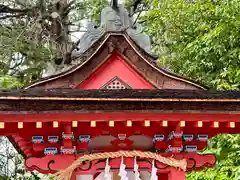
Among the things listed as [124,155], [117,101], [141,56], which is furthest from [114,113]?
[141,56]

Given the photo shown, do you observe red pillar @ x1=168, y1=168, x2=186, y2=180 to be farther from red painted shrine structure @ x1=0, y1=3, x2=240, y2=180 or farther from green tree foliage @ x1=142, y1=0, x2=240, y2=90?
green tree foliage @ x1=142, y1=0, x2=240, y2=90

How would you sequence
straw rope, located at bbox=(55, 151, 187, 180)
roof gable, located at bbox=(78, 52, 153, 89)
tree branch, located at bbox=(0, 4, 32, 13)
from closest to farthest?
straw rope, located at bbox=(55, 151, 187, 180) < roof gable, located at bbox=(78, 52, 153, 89) < tree branch, located at bbox=(0, 4, 32, 13)

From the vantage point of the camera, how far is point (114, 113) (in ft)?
13.7

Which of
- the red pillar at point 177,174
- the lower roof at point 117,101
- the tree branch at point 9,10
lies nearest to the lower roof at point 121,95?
the lower roof at point 117,101

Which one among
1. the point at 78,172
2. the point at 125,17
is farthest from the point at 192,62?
the point at 78,172

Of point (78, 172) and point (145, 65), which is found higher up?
point (145, 65)

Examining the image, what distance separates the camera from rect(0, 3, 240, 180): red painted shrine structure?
408 cm

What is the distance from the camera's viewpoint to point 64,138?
4.49 meters

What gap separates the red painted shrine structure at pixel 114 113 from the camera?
408 cm

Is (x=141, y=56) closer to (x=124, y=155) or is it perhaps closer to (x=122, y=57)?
(x=122, y=57)

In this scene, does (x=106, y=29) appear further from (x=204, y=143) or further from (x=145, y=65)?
(x=204, y=143)

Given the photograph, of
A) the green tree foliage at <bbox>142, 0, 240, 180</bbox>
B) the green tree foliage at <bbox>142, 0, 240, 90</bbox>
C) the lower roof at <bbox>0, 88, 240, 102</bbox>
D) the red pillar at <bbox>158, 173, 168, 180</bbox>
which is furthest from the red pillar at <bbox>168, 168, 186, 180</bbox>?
the green tree foliage at <bbox>142, 0, 240, 90</bbox>

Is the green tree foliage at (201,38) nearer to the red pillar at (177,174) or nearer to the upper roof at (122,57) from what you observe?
the upper roof at (122,57)

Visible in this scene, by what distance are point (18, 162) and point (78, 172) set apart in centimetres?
776
